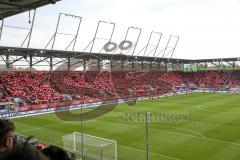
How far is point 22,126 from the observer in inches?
1113

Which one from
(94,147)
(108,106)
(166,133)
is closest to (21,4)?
(94,147)

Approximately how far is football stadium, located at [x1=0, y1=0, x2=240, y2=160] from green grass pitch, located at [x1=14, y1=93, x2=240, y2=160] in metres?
0.07

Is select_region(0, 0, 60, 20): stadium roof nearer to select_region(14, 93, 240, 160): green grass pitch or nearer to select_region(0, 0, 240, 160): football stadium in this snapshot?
select_region(0, 0, 240, 160): football stadium

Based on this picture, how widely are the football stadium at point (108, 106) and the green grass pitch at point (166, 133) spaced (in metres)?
0.07

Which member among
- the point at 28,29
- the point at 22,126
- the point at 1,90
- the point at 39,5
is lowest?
the point at 22,126

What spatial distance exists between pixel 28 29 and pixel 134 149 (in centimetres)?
2829

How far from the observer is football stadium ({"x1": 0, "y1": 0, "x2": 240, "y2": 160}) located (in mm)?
17398

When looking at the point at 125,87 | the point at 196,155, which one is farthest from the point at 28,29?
the point at 196,155

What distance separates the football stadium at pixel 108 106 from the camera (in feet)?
57.1

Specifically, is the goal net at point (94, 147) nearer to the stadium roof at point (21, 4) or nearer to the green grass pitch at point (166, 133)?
the green grass pitch at point (166, 133)

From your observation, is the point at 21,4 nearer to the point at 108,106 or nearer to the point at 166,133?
the point at 166,133

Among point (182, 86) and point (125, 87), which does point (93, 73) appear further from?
point (182, 86)

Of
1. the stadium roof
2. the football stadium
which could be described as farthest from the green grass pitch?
the stadium roof

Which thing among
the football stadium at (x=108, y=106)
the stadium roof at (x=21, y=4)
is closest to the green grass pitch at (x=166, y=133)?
the football stadium at (x=108, y=106)
